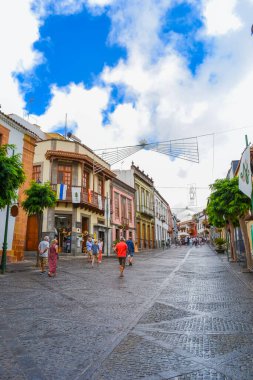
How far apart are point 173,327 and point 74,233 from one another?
67.8 feet

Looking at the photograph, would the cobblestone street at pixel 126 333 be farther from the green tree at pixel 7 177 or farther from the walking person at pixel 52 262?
the green tree at pixel 7 177

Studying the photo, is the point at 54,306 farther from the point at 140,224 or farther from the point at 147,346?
the point at 140,224

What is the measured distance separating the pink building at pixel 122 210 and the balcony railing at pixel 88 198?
3805 mm

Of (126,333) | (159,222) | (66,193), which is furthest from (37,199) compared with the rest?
(159,222)

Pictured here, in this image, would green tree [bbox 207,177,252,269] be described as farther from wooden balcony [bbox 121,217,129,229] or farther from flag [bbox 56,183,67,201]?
wooden balcony [bbox 121,217,129,229]

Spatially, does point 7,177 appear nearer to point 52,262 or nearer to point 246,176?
point 52,262

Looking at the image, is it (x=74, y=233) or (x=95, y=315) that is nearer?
(x=95, y=315)

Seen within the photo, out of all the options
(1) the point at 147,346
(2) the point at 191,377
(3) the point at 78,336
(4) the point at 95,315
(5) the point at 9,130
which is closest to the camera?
(2) the point at 191,377

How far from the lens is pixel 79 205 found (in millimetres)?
25703

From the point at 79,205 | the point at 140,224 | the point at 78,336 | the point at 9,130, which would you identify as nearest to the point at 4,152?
the point at 9,130

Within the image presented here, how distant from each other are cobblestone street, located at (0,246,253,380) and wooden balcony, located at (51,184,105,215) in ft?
52.7

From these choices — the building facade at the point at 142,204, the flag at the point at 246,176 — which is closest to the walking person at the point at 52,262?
the flag at the point at 246,176

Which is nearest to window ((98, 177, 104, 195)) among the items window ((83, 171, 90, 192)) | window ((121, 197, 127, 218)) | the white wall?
window ((83, 171, 90, 192))

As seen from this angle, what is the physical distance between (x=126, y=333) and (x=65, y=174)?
22.1m
